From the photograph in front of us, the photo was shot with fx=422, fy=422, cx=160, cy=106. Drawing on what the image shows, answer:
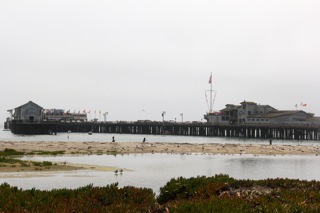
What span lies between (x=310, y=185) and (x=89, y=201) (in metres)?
8.21

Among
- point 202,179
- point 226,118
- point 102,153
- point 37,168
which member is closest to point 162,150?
point 102,153

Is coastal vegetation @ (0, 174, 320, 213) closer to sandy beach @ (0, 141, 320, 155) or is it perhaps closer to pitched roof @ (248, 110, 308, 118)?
sandy beach @ (0, 141, 320, 155)

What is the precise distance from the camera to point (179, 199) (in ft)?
43.1

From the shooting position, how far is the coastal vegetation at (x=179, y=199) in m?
9.80

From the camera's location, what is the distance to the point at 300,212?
972 centimetres

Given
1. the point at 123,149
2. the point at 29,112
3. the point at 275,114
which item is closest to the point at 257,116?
the point at 275,114

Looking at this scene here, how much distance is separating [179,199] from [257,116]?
426 ft

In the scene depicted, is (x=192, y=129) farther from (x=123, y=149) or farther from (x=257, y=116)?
(x=123, y=149)

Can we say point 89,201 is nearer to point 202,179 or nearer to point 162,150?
point 202,179

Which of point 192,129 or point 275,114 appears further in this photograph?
point 192,129

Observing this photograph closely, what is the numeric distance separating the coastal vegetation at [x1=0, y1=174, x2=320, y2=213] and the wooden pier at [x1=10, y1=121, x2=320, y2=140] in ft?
386

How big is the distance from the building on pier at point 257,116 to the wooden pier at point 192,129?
3.07 m

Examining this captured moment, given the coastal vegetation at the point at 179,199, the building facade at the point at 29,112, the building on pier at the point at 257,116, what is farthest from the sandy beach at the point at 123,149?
the building facade at the point at 29,112

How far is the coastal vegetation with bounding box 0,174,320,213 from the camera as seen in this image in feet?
32.2
